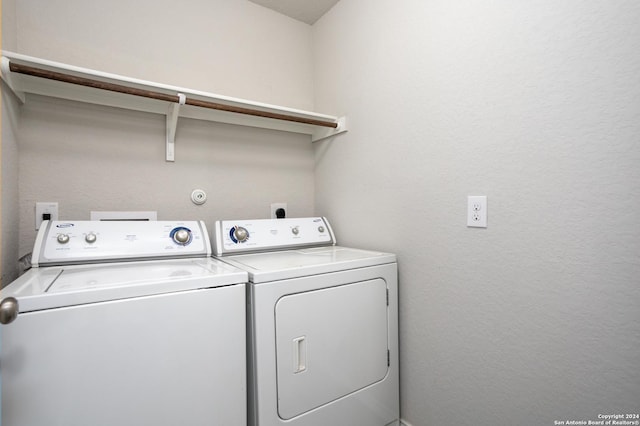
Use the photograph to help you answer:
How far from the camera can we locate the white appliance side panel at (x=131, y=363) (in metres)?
0.74

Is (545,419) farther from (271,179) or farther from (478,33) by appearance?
(271,179)

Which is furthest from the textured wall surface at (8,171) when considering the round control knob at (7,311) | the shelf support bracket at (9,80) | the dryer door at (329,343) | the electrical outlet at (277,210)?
the electrical outlet at (277,210)

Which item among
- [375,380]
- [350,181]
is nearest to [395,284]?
[375,380]

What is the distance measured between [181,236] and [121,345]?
25.6 inches

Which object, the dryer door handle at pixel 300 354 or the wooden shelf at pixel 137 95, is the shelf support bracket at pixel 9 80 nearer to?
the wooden shelf at pixel 137 95

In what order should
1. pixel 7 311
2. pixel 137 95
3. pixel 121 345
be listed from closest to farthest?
pixel 7 311 < pixel 121 345 < pixel 137 95

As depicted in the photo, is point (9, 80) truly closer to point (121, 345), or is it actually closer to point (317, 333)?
point (121, 345)

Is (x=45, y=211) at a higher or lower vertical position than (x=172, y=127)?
lower

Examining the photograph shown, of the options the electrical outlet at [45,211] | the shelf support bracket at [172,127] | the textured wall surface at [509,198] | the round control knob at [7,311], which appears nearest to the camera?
the round control knob at [7,311]

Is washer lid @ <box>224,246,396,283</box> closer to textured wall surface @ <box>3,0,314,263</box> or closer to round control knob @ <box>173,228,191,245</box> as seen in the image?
round control knob @ <box>173,228,191,245</box>

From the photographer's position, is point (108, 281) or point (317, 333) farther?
point (317, 333)

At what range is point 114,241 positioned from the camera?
Answer: 50.9 inches

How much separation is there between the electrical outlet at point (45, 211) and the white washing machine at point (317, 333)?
0.73 metres

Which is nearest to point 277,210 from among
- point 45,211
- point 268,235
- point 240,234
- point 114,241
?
point 268,235
